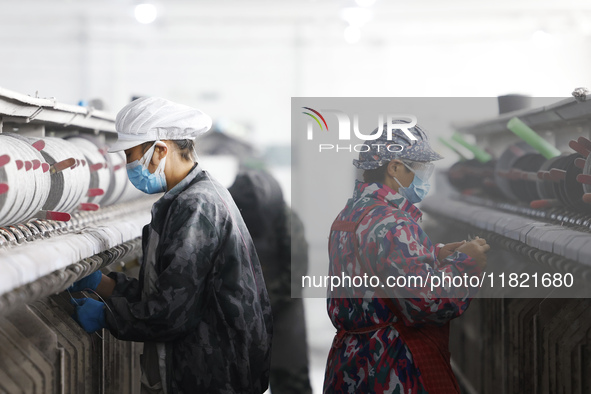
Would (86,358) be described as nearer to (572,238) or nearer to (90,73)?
(572,238)

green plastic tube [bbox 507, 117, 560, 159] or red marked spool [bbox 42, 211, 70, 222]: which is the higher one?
green plastic tube [bbox 507, 117, 560, 159]

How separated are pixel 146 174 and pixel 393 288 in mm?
793

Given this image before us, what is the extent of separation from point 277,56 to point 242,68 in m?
0.41

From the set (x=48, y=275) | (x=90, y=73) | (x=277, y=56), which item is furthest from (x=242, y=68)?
(x=48, y=275)

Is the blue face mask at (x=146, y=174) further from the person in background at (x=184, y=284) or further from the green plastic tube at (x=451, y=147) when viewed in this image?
the green plastic tube at (x=451, y=147)

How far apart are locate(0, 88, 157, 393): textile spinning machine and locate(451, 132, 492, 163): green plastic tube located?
144cm

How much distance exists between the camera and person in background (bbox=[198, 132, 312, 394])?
3.42 meters

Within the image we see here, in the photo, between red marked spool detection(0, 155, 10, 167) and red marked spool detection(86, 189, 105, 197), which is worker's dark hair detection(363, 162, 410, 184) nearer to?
red marked spool detection(86, 189, 105, 197)

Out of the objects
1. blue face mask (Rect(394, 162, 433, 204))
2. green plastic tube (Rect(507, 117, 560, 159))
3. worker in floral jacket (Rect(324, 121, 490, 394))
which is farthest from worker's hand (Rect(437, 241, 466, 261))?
green plastic tube (Rect(507, 117, 560, 159))

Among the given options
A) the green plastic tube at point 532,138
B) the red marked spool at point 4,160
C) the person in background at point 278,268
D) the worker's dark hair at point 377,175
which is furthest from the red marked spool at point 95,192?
the green plastic tube at point 532,138

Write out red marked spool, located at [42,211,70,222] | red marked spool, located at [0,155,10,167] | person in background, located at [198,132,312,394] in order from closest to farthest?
red marked spool, located at [0,155,10,167]
red marked spool, located at [42,211,70,222]
person in background, located at [198,132,312,394]

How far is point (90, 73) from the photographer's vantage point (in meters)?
7.25

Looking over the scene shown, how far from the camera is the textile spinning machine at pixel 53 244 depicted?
60.0 inches

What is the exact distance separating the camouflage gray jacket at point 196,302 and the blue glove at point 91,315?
5 centimetres
